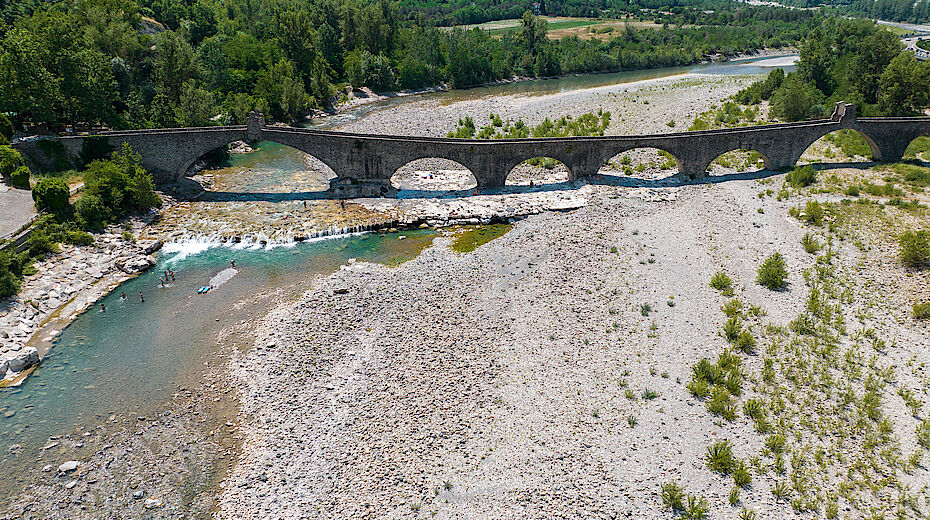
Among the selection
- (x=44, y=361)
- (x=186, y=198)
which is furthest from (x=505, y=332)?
(x=186, y=198)

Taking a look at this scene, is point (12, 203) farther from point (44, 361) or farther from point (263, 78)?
point (263, 78)

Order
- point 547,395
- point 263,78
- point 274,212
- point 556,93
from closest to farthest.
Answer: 1. point 547,395
2. point 274,212
3. point 263,78
4. point 556,93

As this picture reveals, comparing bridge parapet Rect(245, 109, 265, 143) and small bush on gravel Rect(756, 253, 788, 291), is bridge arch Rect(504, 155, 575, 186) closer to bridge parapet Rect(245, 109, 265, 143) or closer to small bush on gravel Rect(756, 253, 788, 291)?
small bush on gravel Rect(756, 253, 788, 291)

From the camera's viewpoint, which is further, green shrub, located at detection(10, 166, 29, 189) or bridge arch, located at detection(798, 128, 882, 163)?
bridge arch, located at detection(798, 128, 882, 163)

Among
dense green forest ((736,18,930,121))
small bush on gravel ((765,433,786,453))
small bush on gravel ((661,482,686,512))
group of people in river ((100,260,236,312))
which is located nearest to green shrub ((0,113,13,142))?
group of people in river ((100,260,236,312))

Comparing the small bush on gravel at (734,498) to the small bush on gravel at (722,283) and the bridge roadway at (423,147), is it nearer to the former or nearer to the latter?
the small bush on gravel at (722,283)

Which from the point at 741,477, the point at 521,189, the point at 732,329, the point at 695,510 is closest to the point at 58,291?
the point at 521,189
